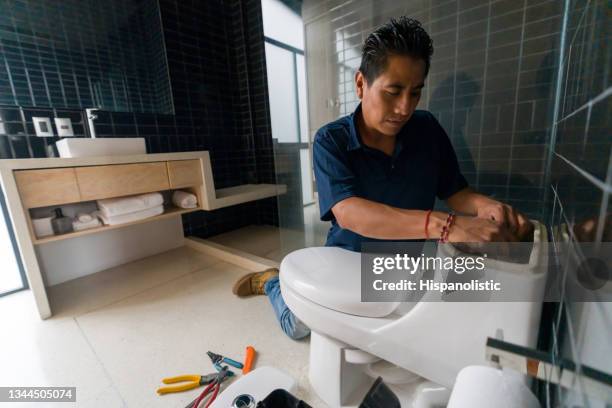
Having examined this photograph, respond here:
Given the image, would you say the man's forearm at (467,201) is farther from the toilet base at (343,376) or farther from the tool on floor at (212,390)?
the tool on floor at (212,390)

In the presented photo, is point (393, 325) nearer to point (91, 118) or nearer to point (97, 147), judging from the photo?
point (97, 147)

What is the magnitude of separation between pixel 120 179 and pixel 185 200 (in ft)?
1.31

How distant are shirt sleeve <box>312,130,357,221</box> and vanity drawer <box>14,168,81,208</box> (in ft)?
3.86

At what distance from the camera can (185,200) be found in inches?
68.2

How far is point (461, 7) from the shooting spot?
4.36ft

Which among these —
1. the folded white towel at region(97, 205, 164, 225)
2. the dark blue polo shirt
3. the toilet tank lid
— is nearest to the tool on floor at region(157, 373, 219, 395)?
the toilet tank lid

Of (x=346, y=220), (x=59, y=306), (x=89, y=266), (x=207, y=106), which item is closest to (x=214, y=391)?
(x=346, y=220)

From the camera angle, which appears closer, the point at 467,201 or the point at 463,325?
the point at 463,325

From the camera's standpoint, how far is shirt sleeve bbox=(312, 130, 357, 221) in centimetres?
73

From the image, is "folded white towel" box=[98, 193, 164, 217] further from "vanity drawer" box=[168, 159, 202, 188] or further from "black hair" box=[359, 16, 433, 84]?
"black hair" box=[359, 16, 433, 84]

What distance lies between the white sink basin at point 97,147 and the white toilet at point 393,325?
1248mm

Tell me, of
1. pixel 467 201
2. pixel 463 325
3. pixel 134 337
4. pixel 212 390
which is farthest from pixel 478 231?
pixel 134 337

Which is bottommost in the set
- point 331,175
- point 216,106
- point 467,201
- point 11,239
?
point 11,239

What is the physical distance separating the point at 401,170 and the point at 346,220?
305 mm
